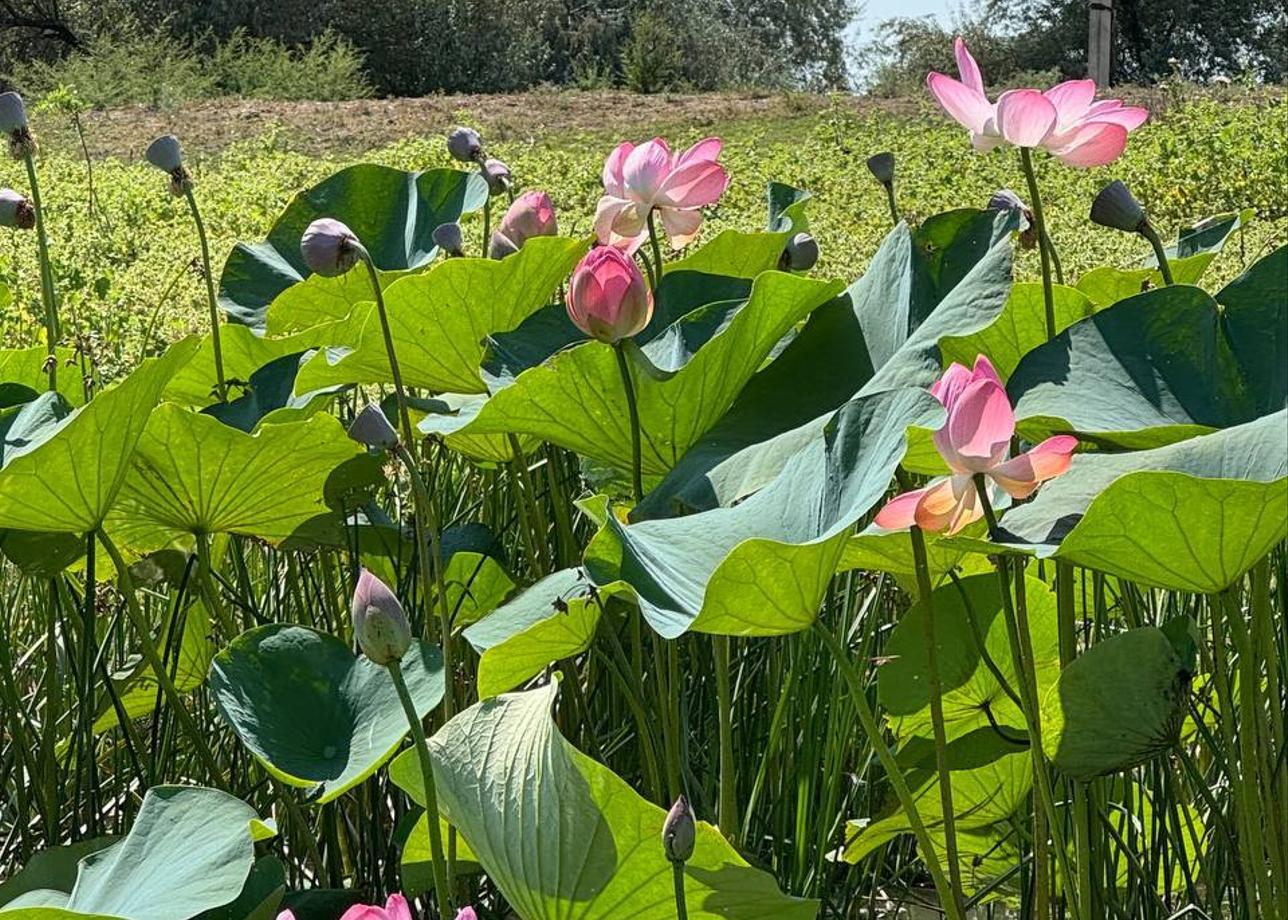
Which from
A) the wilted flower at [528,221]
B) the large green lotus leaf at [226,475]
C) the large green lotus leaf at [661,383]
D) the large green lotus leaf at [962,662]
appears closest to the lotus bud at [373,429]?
the large green lotus leaf at [661,383]

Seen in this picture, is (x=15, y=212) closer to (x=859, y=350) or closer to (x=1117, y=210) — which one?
(x=859, y=350)

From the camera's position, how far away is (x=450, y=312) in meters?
0.99

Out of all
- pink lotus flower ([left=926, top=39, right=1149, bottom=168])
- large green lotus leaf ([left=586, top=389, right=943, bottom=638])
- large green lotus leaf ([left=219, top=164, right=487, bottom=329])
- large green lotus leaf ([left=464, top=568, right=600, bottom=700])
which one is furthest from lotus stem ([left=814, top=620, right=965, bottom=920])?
large green lotus leaf ([left=219, top=164, right=487, bottom=329])

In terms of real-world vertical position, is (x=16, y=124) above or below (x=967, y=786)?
above

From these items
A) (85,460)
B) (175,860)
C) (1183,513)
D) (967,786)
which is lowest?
(967,786)

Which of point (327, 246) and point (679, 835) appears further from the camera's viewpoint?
point (327, 246)

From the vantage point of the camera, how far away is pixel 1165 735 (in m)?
0.71

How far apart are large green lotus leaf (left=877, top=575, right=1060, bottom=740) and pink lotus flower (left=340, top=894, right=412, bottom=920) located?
0.38 metres

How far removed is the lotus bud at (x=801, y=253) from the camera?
1014 millimetres

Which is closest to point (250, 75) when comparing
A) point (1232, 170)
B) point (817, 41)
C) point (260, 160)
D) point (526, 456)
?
point (260, 160)

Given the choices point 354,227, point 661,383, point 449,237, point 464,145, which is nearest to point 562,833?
point 661,383

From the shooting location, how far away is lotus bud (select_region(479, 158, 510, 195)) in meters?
1.13

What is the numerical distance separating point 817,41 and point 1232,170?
21090mm

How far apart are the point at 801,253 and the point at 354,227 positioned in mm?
482
